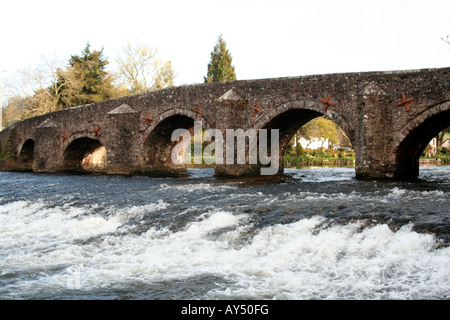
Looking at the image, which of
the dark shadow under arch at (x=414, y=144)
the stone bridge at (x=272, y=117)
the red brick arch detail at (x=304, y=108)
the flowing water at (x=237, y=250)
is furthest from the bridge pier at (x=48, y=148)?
the dark shadow under arch at (x=414, y=144)

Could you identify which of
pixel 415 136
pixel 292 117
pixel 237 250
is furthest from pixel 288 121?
pixel 237 250

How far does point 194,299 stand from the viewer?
14.1ft

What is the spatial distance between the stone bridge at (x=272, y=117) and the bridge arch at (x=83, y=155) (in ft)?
0.25

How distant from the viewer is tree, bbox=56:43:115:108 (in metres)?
34.8

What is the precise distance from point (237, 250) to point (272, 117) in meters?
10.5

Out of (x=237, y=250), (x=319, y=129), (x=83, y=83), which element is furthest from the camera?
(x=319, y=129)

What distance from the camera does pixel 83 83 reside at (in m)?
35.0

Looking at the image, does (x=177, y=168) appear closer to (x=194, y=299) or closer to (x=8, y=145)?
(x=8, y=145)

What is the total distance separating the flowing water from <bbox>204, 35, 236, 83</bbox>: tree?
131 feet

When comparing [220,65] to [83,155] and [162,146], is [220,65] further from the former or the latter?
[162,146]

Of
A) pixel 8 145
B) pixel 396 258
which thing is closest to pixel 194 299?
pixel 396 258

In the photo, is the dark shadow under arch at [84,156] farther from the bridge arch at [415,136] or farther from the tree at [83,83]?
the bridge arch at [415,136]

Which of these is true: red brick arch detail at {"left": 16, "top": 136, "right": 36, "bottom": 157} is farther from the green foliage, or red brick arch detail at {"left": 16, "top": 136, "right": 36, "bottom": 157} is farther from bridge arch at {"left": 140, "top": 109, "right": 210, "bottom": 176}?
the green foliage

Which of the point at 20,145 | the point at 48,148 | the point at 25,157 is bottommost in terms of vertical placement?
the point at 25,157
